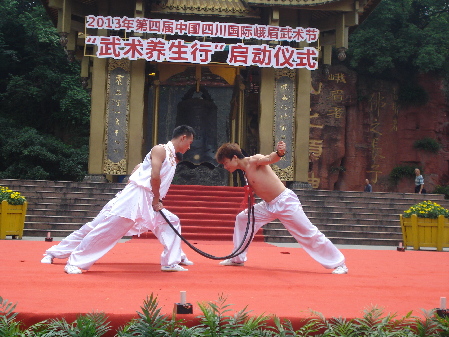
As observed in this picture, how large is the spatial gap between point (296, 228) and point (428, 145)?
23020mm

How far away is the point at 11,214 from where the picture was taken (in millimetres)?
12156

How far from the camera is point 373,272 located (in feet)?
23.3

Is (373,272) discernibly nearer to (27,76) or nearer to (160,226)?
(160,226)

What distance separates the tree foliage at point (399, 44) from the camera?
28.3 metres

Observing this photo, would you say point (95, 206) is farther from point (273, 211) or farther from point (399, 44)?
point (399, 44)

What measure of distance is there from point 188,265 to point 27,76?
24.0m

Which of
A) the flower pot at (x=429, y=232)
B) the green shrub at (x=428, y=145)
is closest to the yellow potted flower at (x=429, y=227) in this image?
the flower pot at (x=429, y=232)

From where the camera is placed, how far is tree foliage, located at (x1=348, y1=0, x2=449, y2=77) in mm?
28297

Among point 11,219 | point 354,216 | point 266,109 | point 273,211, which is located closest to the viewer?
point 273,211

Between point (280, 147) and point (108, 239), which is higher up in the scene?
point (280, 147)

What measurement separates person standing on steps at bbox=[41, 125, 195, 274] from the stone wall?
22726 mm

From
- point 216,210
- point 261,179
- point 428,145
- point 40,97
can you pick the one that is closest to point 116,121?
point 216,210

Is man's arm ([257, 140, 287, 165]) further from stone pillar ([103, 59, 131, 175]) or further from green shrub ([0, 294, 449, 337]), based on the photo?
stone pillar ([103, 59, 131, 175])

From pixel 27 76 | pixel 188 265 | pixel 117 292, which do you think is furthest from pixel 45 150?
pixel 117 292
